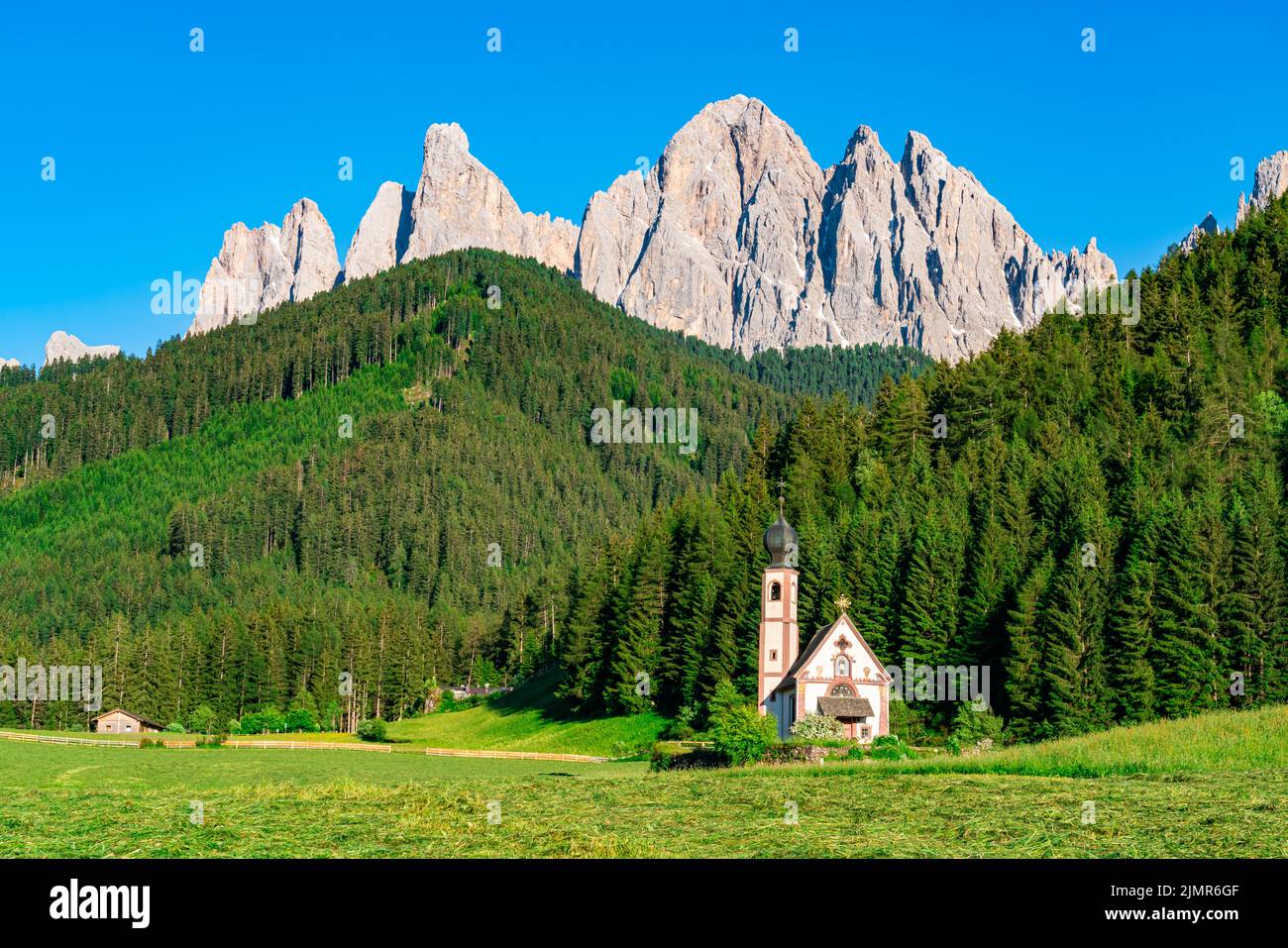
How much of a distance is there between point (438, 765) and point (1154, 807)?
48256 mm

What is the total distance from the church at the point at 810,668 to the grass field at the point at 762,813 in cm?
2977

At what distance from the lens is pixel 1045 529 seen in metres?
78.2

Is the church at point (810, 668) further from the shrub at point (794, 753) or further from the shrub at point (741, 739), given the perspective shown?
the shrub at point (794, 753)

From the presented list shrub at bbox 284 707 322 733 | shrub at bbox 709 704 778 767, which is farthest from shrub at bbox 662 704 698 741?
shrub at bbox 284 707 322 733

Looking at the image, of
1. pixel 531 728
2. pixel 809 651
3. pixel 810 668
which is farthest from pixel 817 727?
pixel 531 728

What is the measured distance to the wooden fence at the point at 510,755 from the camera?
77062 millimetres

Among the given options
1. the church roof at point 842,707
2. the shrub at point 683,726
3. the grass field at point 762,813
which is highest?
the grass field at point 762,813

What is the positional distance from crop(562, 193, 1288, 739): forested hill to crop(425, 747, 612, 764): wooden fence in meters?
8.05

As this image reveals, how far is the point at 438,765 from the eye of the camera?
227 ft

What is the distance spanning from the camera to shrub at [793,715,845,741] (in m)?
→ 66.1

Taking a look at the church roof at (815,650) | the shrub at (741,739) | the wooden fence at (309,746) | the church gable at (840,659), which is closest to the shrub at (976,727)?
the church gable at (840,659)
